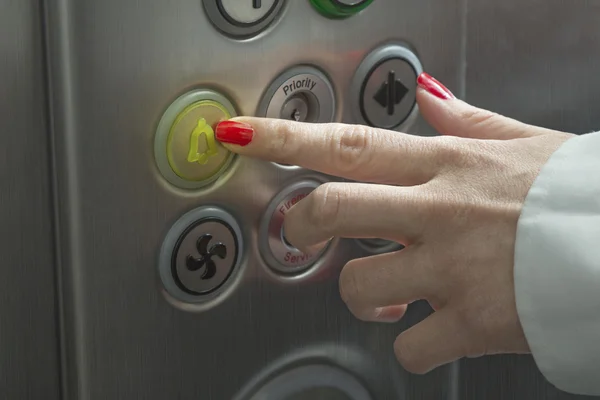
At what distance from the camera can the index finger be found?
45 centimetres

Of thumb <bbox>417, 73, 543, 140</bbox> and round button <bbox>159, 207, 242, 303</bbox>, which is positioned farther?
thumb <bbox>417, 73, 543, 140</bbox>

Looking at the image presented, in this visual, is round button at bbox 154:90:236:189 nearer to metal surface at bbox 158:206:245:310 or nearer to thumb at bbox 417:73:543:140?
metal surface at bbox 158:206:245:310

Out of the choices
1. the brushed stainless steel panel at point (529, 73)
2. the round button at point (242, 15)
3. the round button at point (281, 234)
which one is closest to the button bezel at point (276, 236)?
the round button at point (281, 234)

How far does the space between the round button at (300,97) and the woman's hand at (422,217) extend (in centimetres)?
2

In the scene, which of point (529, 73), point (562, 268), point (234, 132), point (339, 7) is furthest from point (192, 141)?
point (529, 73)

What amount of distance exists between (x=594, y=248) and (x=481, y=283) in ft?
0.24

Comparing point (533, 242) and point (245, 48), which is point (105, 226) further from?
point (533, 242)

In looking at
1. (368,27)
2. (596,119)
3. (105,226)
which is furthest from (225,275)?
(596,119)

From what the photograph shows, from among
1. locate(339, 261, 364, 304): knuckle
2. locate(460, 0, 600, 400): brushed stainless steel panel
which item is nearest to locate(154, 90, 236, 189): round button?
locate(339, 261, 364, 304): knuckle

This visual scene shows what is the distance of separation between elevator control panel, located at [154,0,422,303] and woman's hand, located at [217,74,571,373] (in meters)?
0.02

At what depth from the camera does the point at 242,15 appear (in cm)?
43

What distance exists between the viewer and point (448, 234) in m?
0.47

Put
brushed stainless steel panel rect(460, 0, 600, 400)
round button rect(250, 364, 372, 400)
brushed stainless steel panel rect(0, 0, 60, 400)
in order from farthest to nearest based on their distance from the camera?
brushed stainless steel panel rect(460, 0, 600, 400), round button rect(250, 364, 372, 400), brushed stainless steel panel rect(0, 0, 60, 400)

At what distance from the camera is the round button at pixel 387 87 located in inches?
20.3
